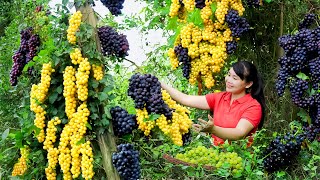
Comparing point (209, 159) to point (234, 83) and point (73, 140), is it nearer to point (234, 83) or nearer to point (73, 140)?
point (73, 140)

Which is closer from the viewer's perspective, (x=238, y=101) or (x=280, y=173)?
(x=280, y=173)

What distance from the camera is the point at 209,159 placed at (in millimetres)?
2740

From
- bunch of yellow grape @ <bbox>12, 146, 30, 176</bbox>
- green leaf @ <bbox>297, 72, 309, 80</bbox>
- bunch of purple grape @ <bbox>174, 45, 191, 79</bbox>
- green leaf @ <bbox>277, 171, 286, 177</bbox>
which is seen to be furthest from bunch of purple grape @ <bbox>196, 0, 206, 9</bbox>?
bunch of yellow grape @ <bbox>12, 146, 30, 176</bbox>

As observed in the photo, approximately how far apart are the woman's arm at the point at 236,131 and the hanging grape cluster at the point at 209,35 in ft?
1.02

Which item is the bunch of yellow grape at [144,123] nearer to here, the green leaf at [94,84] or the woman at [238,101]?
the green leaf at [94,84]

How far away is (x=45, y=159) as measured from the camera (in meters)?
2.51

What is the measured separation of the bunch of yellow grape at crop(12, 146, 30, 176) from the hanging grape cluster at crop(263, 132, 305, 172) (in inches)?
49.0

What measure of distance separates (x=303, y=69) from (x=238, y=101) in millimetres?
487

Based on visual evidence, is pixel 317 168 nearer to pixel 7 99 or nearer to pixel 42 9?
pixel 42 9

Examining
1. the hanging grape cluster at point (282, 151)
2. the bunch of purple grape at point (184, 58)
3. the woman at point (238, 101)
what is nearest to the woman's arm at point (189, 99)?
the woman at point (238, 101)

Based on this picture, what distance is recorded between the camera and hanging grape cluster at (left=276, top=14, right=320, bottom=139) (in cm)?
326

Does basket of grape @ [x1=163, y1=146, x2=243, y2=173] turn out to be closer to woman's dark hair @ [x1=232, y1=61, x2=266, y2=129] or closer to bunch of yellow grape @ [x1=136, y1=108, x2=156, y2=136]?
bunch of yellow grape @ [x1=136, y1=108, x2=156, y2=136]

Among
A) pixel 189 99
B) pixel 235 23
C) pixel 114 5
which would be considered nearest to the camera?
pixel 114 5

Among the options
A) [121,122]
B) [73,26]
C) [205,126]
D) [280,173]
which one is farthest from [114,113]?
[280,173]
